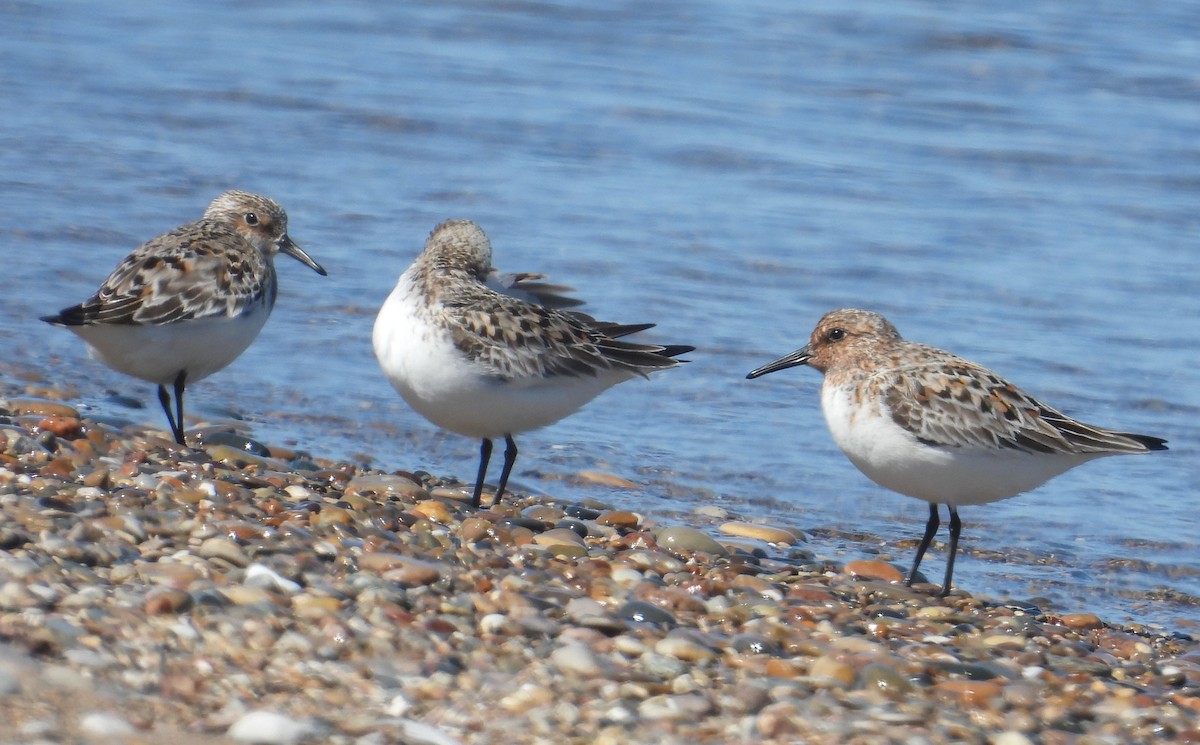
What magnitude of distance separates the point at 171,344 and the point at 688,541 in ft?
8.40

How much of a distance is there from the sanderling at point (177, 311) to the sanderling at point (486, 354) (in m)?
0.79

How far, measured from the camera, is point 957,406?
687cm

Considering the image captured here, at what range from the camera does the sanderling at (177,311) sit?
7383 millimetres

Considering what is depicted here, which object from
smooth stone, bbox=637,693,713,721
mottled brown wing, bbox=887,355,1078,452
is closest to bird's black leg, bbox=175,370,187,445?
mottled brown wing, bbox=887,355,1078,452

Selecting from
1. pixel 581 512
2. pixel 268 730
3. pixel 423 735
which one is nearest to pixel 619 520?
pixel 581 512

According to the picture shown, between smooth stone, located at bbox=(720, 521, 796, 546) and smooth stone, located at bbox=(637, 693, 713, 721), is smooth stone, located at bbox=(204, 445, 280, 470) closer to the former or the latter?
smooth stone, located at bbox=(720, 521, 796, 546)

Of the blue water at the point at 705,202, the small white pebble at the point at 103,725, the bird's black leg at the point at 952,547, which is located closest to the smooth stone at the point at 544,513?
the blue water at the point at 705,202

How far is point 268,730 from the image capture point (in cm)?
442

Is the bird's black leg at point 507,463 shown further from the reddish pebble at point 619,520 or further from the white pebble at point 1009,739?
the white pebble at point 1009,739

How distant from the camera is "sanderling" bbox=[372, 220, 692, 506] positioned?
7.14 meters

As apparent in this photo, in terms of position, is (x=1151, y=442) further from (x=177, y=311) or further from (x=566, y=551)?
(x=177, y=311)

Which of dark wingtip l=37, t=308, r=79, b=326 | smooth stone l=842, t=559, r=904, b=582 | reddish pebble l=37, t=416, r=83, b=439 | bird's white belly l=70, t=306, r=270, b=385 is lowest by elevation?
smooth stone l=842, t=559, r=904, b=582

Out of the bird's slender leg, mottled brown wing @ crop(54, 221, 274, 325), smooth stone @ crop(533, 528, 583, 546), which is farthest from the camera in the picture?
the bird's slender leg

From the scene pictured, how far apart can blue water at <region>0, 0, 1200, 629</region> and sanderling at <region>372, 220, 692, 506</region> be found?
104 centimetres
